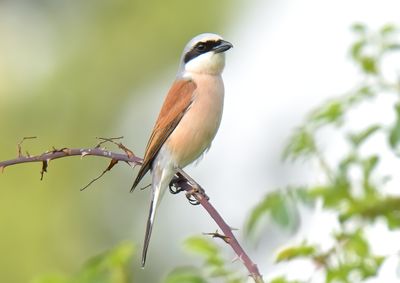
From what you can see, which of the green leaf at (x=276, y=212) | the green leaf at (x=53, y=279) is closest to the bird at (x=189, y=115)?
the green leaf at (x=276, y=212)

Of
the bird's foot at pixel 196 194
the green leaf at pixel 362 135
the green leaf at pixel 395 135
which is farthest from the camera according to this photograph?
the green leaf at pixel 362 135

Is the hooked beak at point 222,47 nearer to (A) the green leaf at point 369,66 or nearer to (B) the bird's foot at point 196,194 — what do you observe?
(B) the bird's foot at point 196,194

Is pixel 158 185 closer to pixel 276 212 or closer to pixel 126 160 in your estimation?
pixel 276 212

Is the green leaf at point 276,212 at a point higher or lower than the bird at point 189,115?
lower

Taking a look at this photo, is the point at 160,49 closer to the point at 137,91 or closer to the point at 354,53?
the point at 137,91

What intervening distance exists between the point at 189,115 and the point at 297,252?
3.84 feet

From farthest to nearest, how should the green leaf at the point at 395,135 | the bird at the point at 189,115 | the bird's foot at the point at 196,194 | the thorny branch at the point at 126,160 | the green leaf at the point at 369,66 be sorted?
1. the bird at the point at 189,115
2. the green leaf at the point at 369,66
3. the green leaf at the point at 395,135
4. the bird's foot at the point at 196,194
5. the thorny branch at the point at 126,160

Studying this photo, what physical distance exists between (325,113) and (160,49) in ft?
29.3

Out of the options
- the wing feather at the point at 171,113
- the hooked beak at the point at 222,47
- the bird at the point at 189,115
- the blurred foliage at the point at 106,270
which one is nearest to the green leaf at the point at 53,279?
the blurred foliage at the point at 106,270

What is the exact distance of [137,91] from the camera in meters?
11.7

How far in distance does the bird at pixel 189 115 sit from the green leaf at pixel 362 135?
736 millimetres

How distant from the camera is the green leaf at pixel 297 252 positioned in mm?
2279

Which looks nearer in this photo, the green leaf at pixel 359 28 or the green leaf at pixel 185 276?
the green leaf at pixel 185 276

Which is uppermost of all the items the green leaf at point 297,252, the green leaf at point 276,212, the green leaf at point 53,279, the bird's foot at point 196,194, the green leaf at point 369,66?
the green leaf at point 369,66
